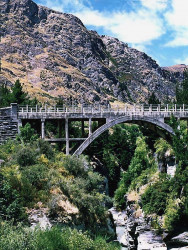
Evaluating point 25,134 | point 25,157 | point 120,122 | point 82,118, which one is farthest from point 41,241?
point 120,122

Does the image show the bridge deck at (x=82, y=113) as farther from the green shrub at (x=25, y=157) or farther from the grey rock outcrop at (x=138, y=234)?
the grey rock outcrop at (x=138, y=234)

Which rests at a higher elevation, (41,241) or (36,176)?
(36,176)

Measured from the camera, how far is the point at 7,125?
131ft

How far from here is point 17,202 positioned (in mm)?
22062

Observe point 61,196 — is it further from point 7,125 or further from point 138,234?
point 7,125

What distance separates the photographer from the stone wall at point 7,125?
39.4 m

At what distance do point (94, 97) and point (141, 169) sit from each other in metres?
99.5

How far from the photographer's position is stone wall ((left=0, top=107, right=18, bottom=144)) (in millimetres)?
39438

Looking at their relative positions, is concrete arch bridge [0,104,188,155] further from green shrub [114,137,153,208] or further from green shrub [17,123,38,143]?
green shrub [114,137,153,208]

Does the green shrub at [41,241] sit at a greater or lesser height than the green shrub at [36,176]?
lesser

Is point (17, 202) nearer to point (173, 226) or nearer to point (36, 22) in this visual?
point (173, 226)

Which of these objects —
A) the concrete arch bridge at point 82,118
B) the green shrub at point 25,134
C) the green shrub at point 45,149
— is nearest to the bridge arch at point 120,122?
the concrete arch bridge at point 82,118

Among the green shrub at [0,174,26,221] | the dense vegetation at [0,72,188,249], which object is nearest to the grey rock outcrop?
the dense vegetation at [0,72,188,249]

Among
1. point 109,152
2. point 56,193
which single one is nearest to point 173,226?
point 56,193
